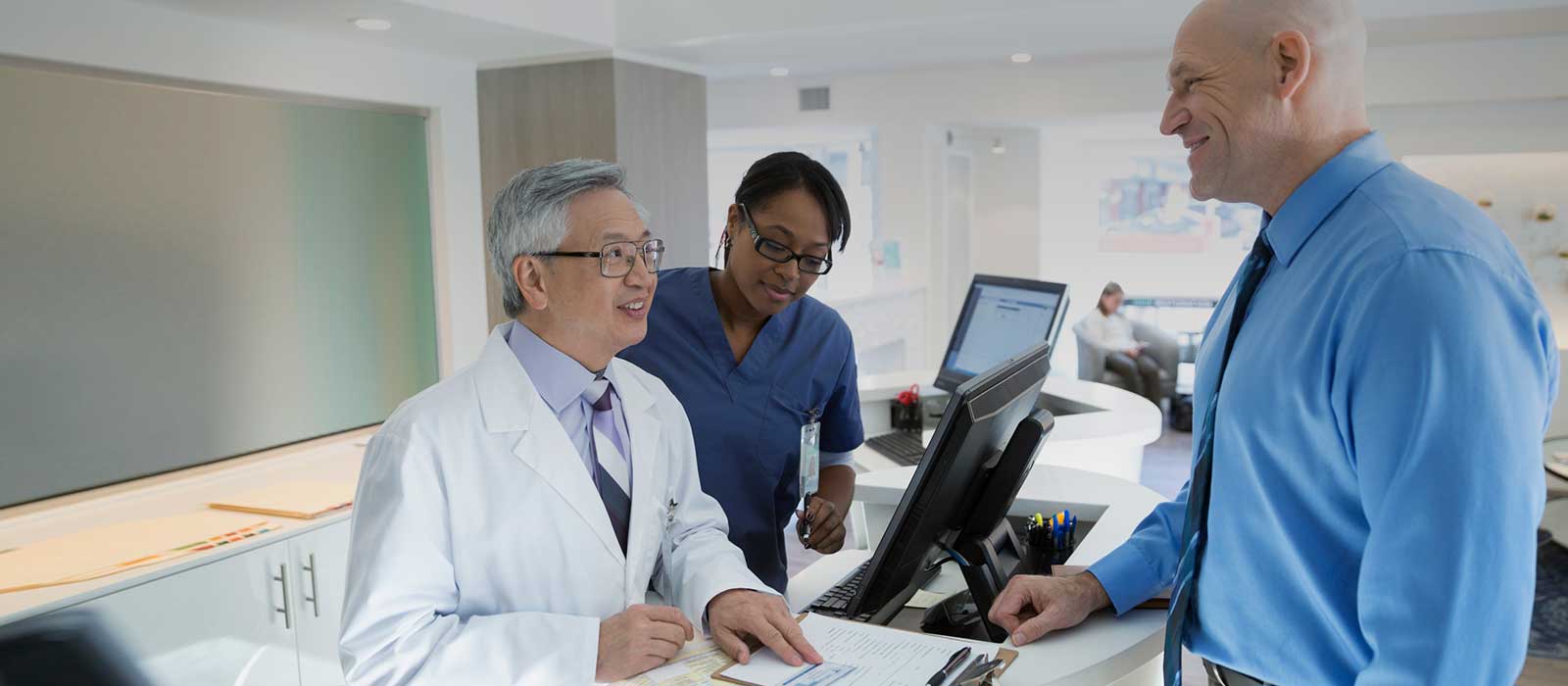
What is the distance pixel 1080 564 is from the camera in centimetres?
175

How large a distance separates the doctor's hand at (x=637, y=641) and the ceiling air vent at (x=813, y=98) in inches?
305

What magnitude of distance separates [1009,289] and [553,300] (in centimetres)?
240

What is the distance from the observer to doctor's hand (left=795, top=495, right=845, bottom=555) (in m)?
1.90

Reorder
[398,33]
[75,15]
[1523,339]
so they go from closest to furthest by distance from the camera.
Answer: [1523,339] < [75,15] < [398,33]

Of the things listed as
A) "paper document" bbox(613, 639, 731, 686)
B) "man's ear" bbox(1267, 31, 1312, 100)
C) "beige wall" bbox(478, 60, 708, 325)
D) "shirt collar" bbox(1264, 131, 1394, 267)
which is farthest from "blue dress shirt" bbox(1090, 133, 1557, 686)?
"beige wall" bbox(478, 60, 708, 325)

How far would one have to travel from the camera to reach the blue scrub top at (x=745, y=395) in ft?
6.94

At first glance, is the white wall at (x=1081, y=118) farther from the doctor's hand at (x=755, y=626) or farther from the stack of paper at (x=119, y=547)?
the doctor's hand at (x=755, y=626)

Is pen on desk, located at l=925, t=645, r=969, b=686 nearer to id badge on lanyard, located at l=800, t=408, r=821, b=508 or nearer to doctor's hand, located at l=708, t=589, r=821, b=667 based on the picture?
doctor's hand, located at l=708, t=589, r=821, b=667

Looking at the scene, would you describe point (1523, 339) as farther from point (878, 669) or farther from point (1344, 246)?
point (878, 669)

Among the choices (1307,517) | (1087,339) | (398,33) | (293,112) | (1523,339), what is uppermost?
(398,33)

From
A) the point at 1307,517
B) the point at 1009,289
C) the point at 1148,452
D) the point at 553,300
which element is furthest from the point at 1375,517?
the point at 1148,452

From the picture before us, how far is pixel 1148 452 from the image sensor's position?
7586 millimetres

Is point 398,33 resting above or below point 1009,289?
above

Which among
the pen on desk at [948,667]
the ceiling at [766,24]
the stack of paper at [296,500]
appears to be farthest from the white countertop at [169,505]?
the pen on desk at [948,667]
